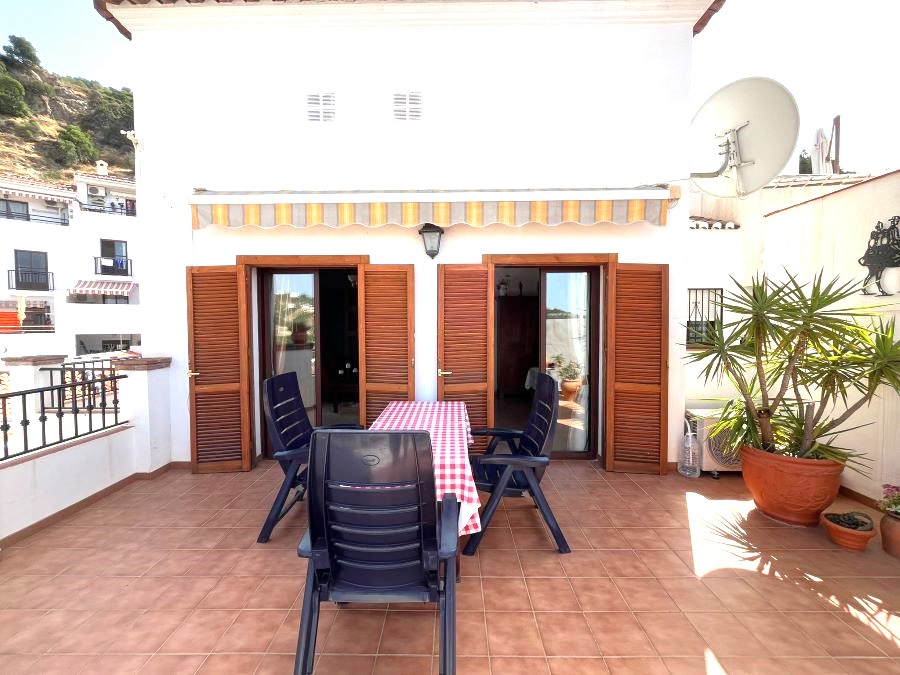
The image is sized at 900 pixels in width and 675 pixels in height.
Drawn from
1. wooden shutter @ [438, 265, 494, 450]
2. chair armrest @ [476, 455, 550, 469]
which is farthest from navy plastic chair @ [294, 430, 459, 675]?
wooden shutter @ [438, 265, 494, 450]

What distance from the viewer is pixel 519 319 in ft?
34.7

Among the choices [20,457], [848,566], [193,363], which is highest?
[193,363]

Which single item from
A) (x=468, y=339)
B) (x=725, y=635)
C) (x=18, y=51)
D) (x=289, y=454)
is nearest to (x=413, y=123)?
(x=468, y=339)

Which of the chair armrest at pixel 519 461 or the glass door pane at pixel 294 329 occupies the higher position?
the glass door pane at pixel 294 329

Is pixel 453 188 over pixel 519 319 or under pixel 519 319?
over

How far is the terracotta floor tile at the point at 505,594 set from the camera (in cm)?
304

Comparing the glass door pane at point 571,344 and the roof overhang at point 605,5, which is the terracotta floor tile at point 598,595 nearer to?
the glass door pane at point 571,344

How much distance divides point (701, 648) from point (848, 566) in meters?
1.97

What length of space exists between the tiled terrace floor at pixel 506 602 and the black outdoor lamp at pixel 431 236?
3374mm

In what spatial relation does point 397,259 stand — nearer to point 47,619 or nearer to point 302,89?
point 302,89

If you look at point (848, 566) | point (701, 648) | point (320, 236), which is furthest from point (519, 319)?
point (701, 648)

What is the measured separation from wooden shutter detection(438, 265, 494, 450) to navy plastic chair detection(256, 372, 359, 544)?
175 cm

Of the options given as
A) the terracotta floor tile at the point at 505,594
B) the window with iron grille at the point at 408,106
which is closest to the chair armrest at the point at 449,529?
the terracotta floor tile at the point at 505,594

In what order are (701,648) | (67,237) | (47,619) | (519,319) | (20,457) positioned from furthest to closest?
(67,237) < (519,319) < (20,457) < (47,619) < (701,648)
